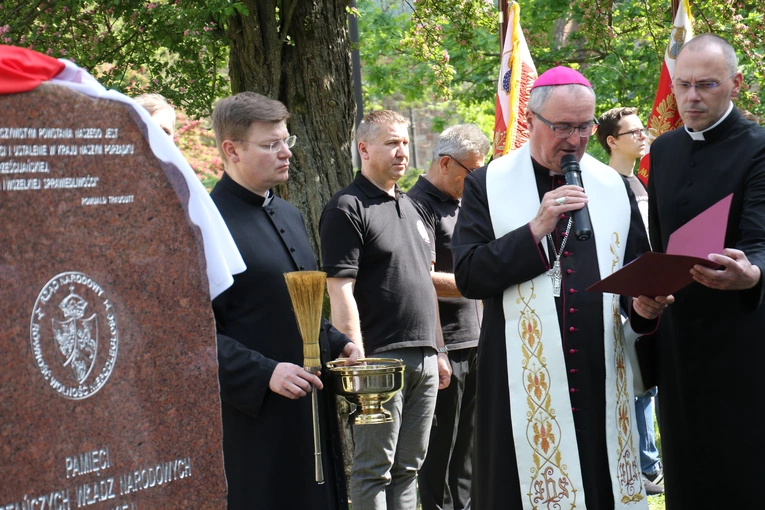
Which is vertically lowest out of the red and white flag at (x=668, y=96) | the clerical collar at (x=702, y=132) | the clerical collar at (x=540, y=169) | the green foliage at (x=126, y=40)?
the clerical collar at (x=540, y=169)

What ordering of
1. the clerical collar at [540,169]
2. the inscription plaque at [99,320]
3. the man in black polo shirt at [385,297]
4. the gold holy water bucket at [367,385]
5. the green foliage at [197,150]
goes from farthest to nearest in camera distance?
the green foliage at [197,150] < the man in black polo shirt at [385,297] < the clerical collar at [540,169] < the gold holy water bucket at [367,385] < the inscription plaque at [99,320]

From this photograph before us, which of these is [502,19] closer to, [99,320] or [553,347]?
[553,347]

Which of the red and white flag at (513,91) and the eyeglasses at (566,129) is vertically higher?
the red and white flag at (513,91)

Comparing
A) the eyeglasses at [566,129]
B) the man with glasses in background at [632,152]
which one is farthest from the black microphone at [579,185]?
the man with glasses in background at [632,152]

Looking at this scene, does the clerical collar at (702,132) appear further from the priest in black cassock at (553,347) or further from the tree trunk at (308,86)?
the tree trunk at (308,86)

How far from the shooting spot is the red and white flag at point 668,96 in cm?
736

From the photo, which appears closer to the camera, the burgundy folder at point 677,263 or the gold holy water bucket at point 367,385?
the burgundy folder at point 677,263

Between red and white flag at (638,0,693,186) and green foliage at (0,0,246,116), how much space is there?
3.44m

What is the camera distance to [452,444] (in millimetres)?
6035

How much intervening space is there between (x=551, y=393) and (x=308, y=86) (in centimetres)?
366

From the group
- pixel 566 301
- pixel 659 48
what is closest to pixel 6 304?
pixel 566 301

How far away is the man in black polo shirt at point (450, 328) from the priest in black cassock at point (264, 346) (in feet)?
6.91

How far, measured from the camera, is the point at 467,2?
797cm

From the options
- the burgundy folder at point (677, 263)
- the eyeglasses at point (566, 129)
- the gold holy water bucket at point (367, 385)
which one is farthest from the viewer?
the eyeglasses at point (566, 129)
